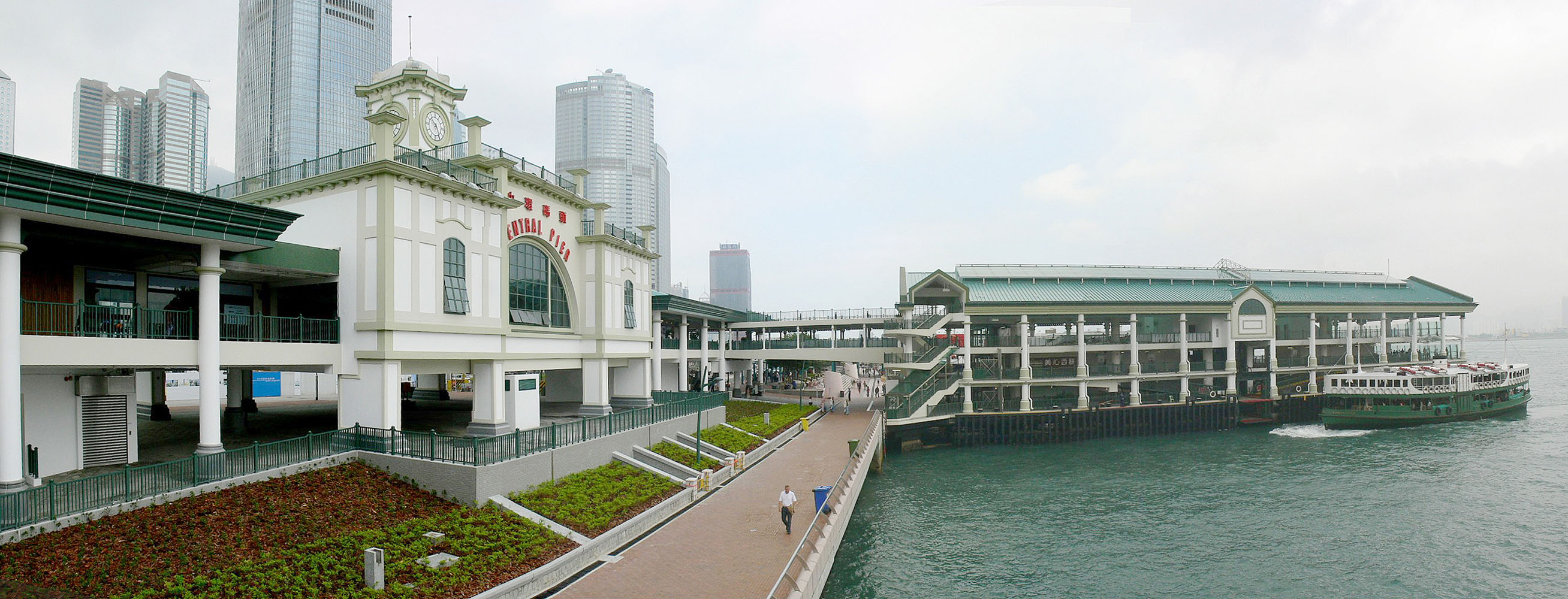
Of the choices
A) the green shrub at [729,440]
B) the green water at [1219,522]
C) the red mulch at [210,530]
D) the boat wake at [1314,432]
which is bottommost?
the boat wake at [1314,432]

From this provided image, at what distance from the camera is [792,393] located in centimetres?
7394

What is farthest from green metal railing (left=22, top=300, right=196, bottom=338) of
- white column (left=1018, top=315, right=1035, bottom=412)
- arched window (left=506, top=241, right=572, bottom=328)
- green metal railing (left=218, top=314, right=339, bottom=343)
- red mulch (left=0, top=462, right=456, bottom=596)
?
white column (left=1018, top=315, right=1035, bottom=412)

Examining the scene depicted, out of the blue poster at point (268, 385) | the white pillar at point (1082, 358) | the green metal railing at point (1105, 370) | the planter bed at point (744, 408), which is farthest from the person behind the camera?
the green metal railing at point (1105, 370)

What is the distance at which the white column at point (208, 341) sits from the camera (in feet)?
65.7

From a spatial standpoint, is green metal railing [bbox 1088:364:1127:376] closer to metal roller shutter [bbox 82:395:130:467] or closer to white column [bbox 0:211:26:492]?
metal roller shutter [bbox 82:395:130:467]

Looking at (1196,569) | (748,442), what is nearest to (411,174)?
(748,442)

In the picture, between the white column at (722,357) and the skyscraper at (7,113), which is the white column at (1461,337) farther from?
the skyscraper at (7,113)

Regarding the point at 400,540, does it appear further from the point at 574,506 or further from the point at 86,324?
the point at 86,324

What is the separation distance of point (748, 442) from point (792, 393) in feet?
122

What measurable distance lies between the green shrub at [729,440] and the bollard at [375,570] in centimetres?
1964

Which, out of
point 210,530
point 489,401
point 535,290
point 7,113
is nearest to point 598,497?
Result: point 489,401

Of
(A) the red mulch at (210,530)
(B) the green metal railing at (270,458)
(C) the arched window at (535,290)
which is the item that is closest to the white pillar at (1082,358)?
(B) the green metal railing at (270,458)

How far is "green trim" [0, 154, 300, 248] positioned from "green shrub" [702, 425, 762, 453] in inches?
799

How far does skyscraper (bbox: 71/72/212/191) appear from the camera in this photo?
139 metres
